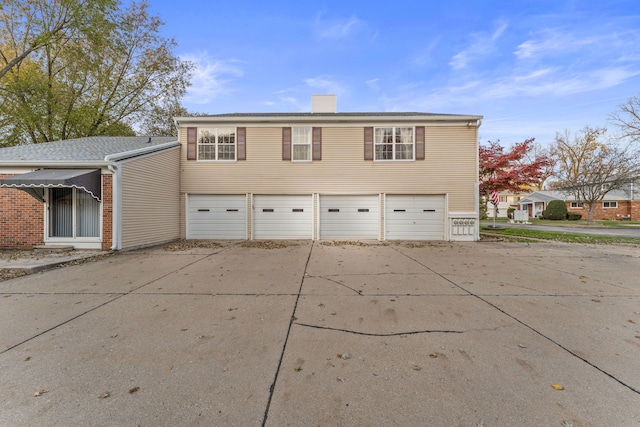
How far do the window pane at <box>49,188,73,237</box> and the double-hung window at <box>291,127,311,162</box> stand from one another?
7887 mm

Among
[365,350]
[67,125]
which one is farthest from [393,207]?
[67,125]

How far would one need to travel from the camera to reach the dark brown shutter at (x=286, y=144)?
1205 centimetres

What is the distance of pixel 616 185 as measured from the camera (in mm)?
21844

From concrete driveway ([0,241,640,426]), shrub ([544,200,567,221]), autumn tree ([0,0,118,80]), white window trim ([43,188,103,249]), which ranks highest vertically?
autumn tree ([0,0,118,80])

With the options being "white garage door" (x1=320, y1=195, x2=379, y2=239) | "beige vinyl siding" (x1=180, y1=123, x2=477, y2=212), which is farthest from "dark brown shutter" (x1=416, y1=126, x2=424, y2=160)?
"white garage door" (x1=320, y1=195, x2=379, y2=239)

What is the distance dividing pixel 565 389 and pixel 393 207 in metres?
10.1

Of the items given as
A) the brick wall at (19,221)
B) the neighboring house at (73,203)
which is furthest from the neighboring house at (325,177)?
the brick wall at (19,221)

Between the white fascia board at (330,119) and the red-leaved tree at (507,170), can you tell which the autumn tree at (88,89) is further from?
the red-leaved tree at (507,170)

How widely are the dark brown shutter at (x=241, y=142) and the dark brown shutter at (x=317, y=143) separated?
9.84 feet

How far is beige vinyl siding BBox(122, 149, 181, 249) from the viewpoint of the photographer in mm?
9156

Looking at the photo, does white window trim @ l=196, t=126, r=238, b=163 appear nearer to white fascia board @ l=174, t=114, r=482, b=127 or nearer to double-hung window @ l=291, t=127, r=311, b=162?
white fascia board @ l=174, t=114, r=482, b=127

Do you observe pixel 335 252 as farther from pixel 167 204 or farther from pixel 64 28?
pixel 64 28

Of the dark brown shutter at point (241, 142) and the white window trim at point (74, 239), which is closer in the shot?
the white window trim at point (74, 239)

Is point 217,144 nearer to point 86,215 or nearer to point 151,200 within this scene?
point 151,200
